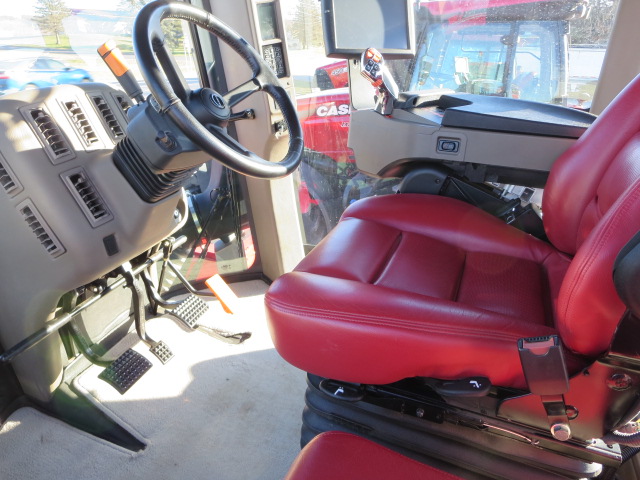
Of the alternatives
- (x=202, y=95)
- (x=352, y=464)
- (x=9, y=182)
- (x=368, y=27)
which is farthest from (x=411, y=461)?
(x=368, y=27)

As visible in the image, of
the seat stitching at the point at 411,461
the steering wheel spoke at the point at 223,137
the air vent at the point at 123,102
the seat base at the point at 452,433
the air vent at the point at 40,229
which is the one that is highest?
the air vent at the point at 123,102

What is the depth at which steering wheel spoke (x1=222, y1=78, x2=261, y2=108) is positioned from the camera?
1.17 metres

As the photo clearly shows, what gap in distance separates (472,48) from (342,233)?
3.51 feet

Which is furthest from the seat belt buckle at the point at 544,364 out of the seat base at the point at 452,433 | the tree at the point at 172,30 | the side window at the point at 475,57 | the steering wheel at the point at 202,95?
the tree at the point at 172,30

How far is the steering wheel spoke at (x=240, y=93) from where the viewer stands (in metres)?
1.17

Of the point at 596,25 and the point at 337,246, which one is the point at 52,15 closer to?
the point at 337,246

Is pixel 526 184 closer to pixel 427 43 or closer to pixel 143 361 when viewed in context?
pixel 427 43

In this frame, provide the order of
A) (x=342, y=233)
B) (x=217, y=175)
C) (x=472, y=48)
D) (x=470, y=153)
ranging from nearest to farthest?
(x=342, y=233), (x=470, y=153), (x=472, y=48), (x=217, y=175)

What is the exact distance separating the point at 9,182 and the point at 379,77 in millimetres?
1208

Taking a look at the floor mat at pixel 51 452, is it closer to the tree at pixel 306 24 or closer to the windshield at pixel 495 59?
the tree at pixel 306 24

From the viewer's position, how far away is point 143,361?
1.57 m

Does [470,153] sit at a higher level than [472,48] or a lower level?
lower

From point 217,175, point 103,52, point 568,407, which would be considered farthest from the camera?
point 217,175

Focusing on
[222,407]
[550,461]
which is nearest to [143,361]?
[222,407]
